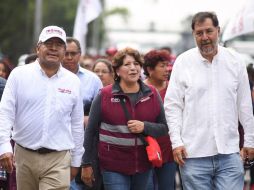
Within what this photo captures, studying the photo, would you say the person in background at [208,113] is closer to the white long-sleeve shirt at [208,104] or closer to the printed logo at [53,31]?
the white long-sleeve shirt at [208,104]

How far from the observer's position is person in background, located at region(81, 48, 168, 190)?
7.19 m

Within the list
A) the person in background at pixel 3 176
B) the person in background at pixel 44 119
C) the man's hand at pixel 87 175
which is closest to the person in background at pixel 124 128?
the man's hand at pixel 87 175

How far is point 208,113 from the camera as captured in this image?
22.1 ft

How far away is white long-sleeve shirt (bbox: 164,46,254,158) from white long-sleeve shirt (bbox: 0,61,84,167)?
3.04 ft

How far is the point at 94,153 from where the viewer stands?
741cm

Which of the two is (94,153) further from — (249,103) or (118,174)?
(249,103)

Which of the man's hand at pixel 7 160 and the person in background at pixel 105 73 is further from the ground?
the person in background at pixel 105 73

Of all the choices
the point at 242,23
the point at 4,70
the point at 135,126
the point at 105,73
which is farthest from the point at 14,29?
the point at 135,126

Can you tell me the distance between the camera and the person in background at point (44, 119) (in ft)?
22.9

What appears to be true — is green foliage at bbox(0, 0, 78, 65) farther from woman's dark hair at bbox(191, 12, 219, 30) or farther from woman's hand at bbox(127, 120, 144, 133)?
woman's dark hair at bbox(191, 12, 219, 30)

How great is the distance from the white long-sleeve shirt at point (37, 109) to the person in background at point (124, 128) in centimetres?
31

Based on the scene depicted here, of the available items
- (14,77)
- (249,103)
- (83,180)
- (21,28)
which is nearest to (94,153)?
(83,180)

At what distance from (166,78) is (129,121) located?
7.28ft

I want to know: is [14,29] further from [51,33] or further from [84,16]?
[51,33]
